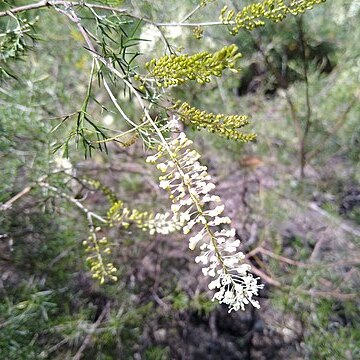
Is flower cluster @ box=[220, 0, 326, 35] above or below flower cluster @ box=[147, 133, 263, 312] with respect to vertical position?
above

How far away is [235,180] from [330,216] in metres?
0.68

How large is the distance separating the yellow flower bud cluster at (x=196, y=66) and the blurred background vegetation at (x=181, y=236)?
95 centimetres

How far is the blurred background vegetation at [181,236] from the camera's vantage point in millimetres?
1934

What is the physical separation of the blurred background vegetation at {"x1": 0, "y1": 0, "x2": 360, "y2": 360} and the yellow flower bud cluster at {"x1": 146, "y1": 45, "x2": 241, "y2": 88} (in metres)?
0.95

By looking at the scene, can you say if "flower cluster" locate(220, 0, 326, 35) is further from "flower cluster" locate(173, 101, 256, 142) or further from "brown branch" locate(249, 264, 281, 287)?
"brown branch" locate(249, 264, 281, 287)

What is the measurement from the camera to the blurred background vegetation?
193cm

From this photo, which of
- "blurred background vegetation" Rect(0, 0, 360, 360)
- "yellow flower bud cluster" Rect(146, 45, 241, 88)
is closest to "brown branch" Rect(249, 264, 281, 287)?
"blurred background vegetation" Rect(0, 0, 360, 360)

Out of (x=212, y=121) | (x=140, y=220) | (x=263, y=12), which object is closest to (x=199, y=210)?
(x=212, y=121)

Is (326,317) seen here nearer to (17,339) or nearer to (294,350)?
(294,350)

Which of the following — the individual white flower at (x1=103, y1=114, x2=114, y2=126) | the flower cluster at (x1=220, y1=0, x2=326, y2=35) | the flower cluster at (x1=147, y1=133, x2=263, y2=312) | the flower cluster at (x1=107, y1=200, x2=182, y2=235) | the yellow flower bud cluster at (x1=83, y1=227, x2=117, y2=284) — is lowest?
the flower cluster at (x1=147, y1=133, x2=263, y2=312)

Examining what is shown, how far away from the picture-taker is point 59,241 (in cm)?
206

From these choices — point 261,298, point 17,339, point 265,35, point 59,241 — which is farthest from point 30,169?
point 265,35

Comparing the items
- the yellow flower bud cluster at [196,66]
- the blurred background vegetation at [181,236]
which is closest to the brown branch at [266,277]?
the blurred background vegetation at [181,236]

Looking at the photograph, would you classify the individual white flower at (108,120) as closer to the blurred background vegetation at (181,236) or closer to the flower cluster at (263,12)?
the blurred background vegetation at (181,236)
